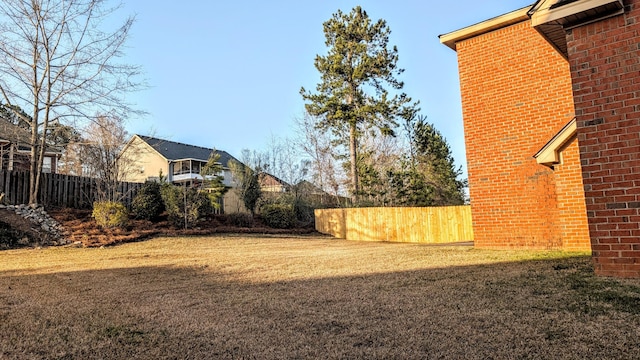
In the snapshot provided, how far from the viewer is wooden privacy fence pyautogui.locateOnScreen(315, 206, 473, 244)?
46.4ft

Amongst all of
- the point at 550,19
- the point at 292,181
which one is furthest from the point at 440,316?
the point at 292,181

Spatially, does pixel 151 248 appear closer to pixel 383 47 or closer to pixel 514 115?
pixel 514 115

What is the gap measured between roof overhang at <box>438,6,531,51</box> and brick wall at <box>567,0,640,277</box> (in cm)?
327

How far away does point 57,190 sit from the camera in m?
14.8

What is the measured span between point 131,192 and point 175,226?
3.28 metres

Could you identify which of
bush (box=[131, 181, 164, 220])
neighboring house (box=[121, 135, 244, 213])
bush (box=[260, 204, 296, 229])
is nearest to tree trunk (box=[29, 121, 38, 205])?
bush (box=[131, 181, 164, 220])

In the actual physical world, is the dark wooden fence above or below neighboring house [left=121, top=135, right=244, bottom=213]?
below

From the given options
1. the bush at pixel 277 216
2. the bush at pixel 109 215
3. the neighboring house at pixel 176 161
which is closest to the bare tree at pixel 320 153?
the bush at pixel 277 216

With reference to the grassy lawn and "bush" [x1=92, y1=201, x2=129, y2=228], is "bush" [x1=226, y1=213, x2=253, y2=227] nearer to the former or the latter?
"bush" [x1=92, y1=201, x2=129, y2=228]

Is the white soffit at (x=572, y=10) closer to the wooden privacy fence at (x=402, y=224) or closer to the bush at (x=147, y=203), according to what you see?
the wooden privacy fence at (x=402, y=224)

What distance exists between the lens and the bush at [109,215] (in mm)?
12516

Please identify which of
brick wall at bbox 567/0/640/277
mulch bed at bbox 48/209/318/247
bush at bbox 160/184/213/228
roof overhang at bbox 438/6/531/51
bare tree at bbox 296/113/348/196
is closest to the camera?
brick wall at bbox 567/0/640/277

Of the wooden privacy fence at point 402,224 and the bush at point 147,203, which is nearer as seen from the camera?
the wooden privacy fence at point 402,224

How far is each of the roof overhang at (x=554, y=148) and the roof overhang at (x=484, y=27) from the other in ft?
8.61
